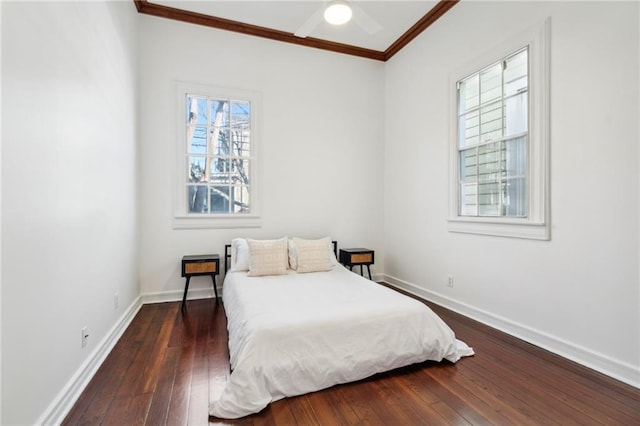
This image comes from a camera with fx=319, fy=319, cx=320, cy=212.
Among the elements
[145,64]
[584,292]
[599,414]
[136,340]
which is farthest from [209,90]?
[599,414]

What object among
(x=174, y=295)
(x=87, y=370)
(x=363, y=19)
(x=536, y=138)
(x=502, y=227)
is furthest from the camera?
(x=174, y=295)

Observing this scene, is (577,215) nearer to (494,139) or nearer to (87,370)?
(494,139)

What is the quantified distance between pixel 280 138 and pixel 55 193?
289cm

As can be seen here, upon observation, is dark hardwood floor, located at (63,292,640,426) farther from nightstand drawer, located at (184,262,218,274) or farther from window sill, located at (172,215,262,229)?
window sill, located at (172,215,262,229)

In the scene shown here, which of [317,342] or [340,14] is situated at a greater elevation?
[340,14]

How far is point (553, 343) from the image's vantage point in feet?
8.15

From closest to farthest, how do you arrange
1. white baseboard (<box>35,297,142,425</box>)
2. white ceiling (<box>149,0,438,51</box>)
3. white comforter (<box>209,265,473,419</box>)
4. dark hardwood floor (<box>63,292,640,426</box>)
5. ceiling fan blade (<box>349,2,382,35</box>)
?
1. white baseboard (<box>35,297,142,425</box>)
2. dark hardwood floor (<box>63,292,640,426</box>)
3. white comforter (<box>209,265,473,419</box>)
4. ceiling fan blade (<box>349,2,382,35</box>)
5. white ceiling (<box>149,0,438,51</box>)

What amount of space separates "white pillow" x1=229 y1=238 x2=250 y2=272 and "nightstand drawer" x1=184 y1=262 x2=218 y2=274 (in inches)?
8.2

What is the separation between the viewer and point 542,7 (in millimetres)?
2566

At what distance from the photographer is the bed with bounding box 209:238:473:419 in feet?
6.05

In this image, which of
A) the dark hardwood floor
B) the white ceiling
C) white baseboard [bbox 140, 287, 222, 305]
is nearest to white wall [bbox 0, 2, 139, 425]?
the dark hardwood floor

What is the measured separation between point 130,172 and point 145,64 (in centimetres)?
139

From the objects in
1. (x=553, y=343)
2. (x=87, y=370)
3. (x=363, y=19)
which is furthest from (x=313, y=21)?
(x=553, y=343)

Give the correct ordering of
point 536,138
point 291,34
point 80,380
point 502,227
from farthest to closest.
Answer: point 291,34, point 502,227, point 536,138, point 80,380
